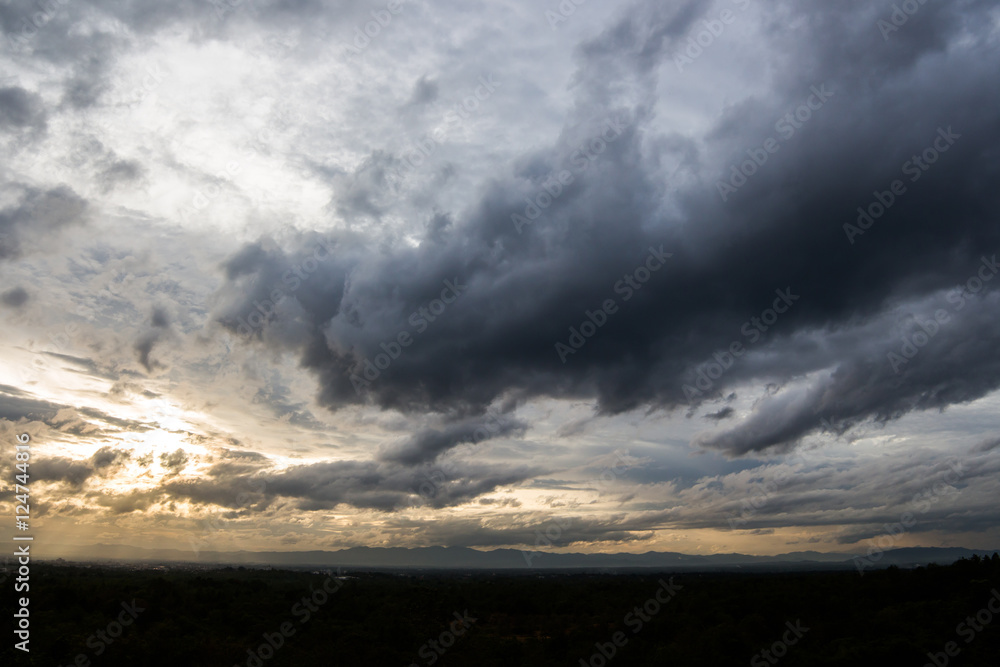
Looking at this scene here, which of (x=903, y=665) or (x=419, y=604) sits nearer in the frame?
(x=903, y=665)

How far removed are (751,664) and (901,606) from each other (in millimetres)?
19689

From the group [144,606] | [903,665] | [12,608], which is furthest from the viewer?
[144,606]

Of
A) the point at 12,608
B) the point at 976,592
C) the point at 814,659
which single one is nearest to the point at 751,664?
the point at 814,659

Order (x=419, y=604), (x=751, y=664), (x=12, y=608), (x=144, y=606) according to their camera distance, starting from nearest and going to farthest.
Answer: (x=751, y=664) → (x=12, y=608) → (x=419, y=604) → (x=144, y=606)

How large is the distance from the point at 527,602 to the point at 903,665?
66.1 m

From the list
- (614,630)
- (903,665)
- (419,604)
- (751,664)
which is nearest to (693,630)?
(751,664)

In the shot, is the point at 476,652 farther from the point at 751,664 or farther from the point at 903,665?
the point at 903,665

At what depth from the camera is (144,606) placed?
7419cm

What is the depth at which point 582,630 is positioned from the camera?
5994cm

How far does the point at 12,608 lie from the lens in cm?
5816

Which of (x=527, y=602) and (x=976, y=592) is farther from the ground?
(x=976, y=592)

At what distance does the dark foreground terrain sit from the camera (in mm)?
40188

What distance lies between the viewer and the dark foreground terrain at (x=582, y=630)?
4019 cm

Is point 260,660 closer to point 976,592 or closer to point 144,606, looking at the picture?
point 144,606
